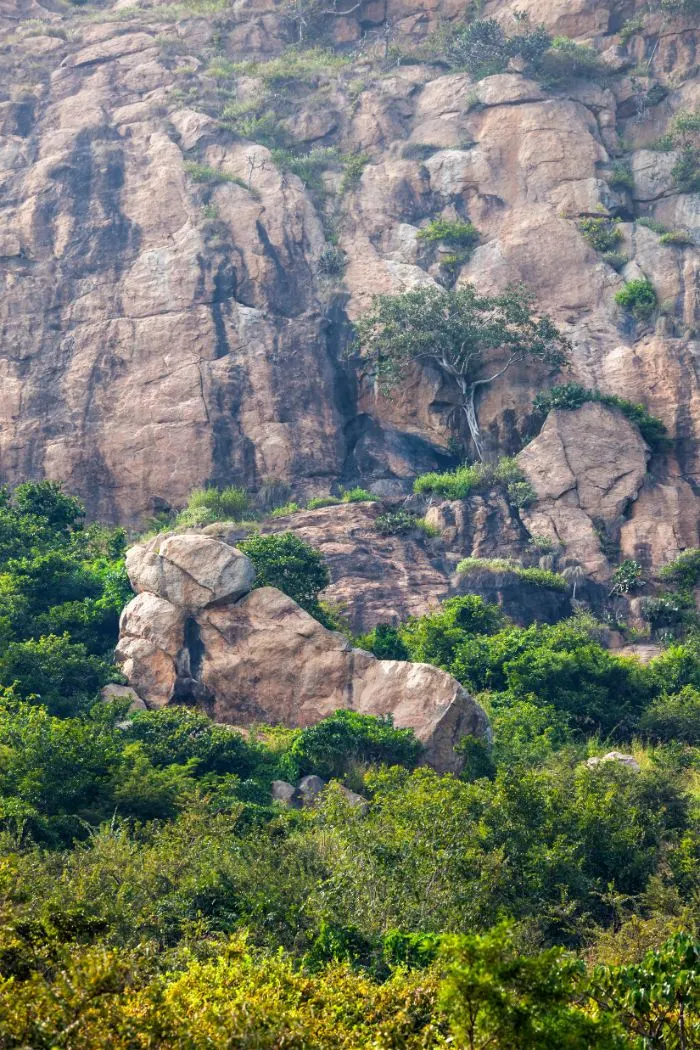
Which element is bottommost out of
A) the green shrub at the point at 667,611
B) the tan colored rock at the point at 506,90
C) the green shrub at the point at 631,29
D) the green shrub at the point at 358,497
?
the green shrub at the point at 667,611

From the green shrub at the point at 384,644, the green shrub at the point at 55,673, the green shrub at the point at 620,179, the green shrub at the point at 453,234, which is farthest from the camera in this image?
the green shrub at the point at 620,179

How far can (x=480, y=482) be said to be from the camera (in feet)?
139

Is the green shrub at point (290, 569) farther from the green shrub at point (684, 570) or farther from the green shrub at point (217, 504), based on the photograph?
the green shrub at point (684, 570)

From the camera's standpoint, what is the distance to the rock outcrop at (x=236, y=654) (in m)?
30.3

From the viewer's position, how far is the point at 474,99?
174 ft

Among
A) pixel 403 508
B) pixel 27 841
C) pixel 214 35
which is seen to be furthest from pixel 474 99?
pixel 27 841

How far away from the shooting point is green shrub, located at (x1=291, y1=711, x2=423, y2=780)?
90.3 feet

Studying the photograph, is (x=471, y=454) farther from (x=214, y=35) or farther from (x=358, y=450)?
(x=214, y=35)

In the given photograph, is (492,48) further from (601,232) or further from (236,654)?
(236,654)

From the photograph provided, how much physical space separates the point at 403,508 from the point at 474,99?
20512 mm

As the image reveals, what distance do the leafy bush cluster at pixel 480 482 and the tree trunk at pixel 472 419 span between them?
1.13 m

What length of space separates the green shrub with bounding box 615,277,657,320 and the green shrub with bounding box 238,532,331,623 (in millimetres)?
17696

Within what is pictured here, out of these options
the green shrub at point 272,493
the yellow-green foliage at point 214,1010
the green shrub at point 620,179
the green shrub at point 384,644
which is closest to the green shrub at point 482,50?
the green shrub at point 620,179

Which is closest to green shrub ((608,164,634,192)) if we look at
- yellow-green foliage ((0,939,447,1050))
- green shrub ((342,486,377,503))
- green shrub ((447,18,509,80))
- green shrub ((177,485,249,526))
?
green shrub ((447,18,509,80))
